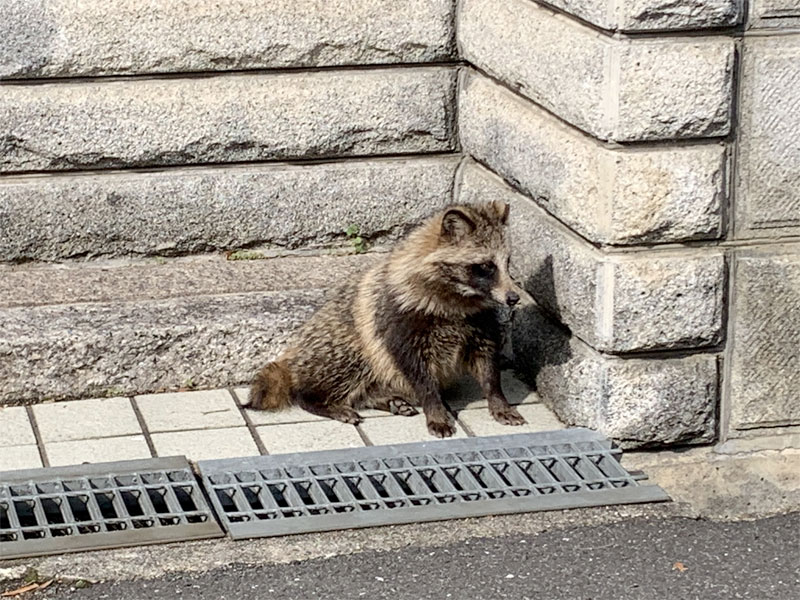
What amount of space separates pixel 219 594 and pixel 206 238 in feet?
A: 7.73

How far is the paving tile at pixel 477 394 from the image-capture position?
601 cm

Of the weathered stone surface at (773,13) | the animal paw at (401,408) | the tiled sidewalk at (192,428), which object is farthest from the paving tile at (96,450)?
the weathered stone surface at (773,13)

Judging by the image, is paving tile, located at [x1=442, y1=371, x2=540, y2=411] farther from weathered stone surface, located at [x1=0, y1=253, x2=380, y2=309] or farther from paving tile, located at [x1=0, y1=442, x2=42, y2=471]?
paving tile, located at [x1=0, y1=442, x2=42, y2=471]

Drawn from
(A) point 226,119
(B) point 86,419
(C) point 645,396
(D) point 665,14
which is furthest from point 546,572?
(A) point 226,119

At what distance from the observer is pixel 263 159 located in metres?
6.48

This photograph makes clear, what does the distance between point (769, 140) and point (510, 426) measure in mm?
1451

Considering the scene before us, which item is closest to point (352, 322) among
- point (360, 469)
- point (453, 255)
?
point (453, 255)

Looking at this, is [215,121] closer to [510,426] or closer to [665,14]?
[510,426]

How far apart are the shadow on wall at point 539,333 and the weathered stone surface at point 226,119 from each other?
0.98 metres

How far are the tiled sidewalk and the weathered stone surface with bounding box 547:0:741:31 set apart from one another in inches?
63.5

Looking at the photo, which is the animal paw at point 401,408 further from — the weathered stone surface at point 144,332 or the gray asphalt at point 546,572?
the gray asphalt at point 546,572

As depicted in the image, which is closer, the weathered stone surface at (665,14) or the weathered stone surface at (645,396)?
the weathered stone surface at (665,14)

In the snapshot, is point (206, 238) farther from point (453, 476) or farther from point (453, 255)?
point (453, 476)

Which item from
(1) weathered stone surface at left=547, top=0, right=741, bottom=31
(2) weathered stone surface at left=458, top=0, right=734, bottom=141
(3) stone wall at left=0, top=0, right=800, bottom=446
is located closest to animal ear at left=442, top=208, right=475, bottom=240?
(3) stone wall at left=0, top=0, right=800, bottom=446
